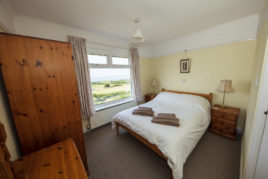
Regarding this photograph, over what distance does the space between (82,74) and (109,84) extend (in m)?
0.86

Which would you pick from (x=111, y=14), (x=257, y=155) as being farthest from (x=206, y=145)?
(x=111, y=14)

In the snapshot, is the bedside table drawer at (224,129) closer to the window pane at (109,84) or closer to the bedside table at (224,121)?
the bedside table at (224,121)

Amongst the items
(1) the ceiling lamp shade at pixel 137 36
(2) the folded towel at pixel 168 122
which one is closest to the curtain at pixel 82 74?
(1) the ceiling lamp shade at pixel 137 36

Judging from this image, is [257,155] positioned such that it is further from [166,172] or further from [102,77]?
[102,77]

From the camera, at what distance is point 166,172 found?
4.92 ft

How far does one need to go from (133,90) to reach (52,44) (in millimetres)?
2579

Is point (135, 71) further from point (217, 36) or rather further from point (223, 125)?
point (223, 125)

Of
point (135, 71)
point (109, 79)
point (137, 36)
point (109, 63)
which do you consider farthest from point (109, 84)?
point (137, 36)

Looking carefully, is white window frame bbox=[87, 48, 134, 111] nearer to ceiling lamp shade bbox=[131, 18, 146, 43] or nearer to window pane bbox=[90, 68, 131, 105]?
window pane bbox=[90, 68, 131, 105]

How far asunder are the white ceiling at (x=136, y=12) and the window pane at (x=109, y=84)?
1077mm

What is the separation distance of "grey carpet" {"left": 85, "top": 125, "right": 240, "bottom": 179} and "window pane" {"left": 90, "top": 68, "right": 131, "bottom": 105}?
117 cm

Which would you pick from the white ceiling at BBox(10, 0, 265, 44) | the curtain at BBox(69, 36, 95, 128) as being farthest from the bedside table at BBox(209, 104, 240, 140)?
the curtain at BBox(69, 36, 95, 128)

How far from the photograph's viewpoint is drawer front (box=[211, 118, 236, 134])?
Answer: 2085 mm

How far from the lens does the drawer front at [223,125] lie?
6.84 feet
